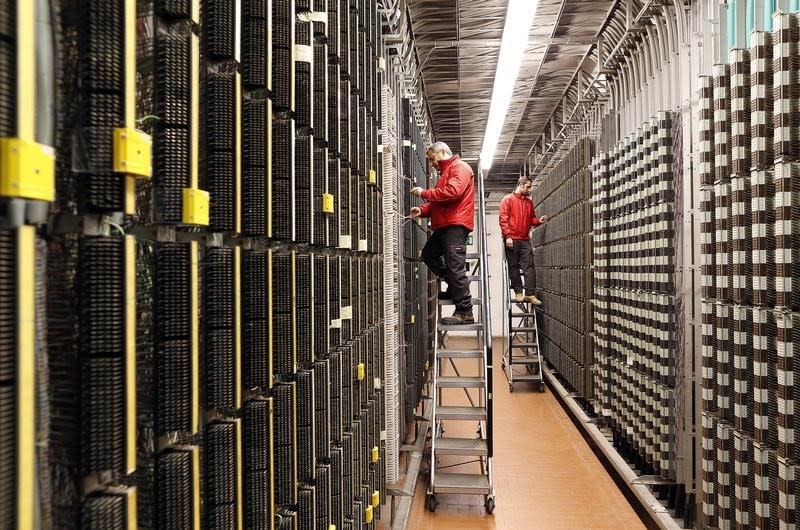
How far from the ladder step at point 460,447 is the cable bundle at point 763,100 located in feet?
10.2

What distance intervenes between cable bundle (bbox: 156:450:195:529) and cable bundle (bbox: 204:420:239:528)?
0.18 metres

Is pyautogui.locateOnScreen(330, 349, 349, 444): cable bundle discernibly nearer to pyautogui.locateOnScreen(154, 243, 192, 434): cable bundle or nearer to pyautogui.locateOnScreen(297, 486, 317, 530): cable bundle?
pyautogui.locateOnScreen(297, 486, 317, 530): cable bundle

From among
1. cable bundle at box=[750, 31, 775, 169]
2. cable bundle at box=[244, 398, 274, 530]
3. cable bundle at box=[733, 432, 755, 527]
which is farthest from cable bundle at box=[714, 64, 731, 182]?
Result: cable bundle at box=[244, 398, 274, 530]

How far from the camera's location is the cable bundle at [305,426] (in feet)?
7.85

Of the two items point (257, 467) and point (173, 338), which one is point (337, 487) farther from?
point (173, 338)

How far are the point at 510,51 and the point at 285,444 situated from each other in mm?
5392

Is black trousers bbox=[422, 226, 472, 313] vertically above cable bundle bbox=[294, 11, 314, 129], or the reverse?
cable bundle bbox=[294, 11, 314, 129]

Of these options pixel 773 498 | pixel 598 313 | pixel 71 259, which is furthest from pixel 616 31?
pixel 71 259

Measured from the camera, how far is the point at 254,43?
74.5 inches

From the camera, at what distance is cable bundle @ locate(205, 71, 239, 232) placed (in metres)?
1.68

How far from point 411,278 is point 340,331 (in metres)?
3.55

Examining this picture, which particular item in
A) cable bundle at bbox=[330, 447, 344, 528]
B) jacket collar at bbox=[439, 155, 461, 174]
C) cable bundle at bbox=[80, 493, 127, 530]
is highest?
jacket collar at bbox=[439, 155, 461, 174]

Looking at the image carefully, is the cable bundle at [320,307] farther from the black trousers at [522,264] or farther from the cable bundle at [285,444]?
the black trousers at [522,264]

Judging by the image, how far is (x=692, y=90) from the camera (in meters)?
4.80
